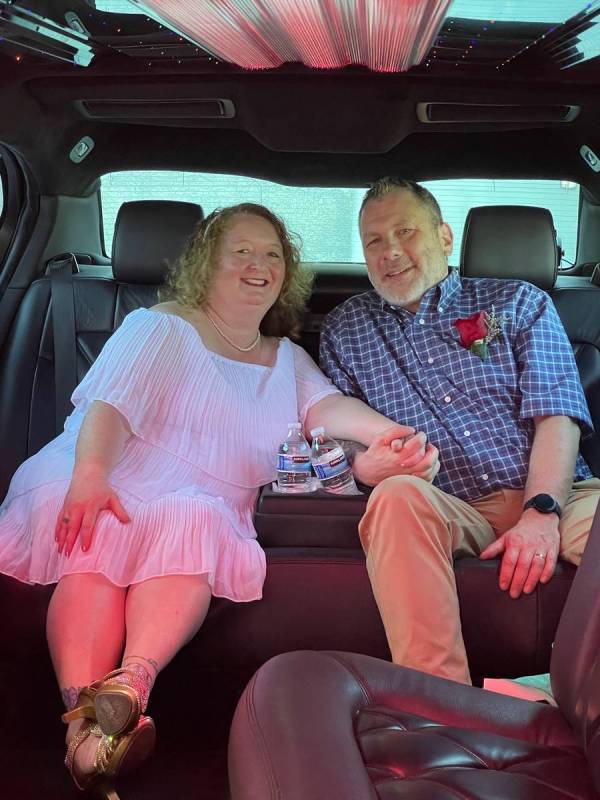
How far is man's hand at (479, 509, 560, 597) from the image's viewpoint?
2.35m

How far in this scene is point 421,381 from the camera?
9.75 feet

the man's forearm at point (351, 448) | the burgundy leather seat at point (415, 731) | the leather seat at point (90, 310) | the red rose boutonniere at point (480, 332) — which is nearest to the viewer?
the burgundy leather seat at point (415, 731)

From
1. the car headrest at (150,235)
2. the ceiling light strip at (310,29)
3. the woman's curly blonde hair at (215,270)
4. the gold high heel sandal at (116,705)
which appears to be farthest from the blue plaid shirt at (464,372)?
the gold high heel sandal at (116,705)

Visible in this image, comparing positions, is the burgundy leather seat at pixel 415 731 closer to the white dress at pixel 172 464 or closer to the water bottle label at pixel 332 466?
the white dress at pixel 172 464

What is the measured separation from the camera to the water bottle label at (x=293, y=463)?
259 centimetres

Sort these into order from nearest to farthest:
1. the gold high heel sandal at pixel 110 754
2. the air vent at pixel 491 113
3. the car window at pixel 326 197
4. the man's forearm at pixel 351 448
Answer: the gold high heel sandal at pixel 110 754, the man's forearm at pixel 351 448, the air vent at pixel 491 113, the car window at pixel 326 197

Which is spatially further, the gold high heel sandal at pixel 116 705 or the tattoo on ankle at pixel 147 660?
the tattoo on ankle at pixel 147 660

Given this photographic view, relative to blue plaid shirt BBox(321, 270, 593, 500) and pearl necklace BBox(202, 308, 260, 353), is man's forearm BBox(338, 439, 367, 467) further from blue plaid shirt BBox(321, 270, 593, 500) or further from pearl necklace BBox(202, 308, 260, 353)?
pearl necklace BBox(202, 308, 260, 353)

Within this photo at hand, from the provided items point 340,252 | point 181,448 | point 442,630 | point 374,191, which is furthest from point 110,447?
point 340,252

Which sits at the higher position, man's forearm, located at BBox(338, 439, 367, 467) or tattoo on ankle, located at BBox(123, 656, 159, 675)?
man's forearm, located at BBox(338, 439, 367, 467)

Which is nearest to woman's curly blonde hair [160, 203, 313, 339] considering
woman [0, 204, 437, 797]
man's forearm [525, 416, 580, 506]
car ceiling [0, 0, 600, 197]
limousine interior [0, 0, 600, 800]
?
woman [0, 204, 437, 797]

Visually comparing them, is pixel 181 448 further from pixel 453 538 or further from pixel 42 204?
pixel 42 204

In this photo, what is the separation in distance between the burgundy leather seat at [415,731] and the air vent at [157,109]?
8.16 feet

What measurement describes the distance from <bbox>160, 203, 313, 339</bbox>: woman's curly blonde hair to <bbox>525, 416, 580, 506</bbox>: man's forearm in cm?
98
